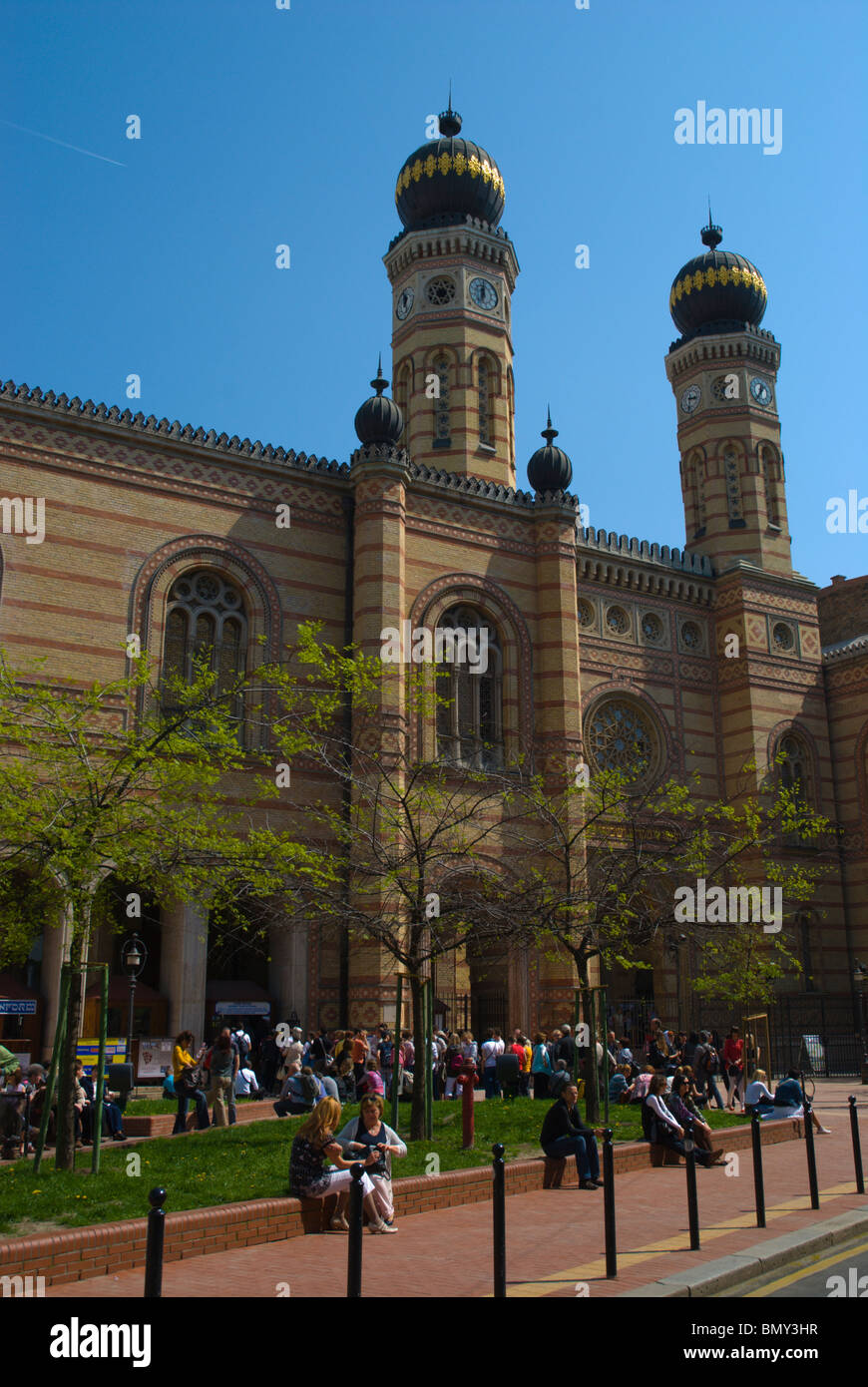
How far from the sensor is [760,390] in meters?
35.9

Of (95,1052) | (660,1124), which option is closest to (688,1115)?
(660,1124)

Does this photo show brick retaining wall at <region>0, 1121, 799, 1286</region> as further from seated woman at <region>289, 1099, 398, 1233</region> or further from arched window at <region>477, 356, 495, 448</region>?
arched window at <region>477, 356, 495, 448</region>

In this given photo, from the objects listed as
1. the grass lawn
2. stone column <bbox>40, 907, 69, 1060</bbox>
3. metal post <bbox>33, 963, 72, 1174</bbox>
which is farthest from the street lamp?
metal post <bbox>33, 963, 72, 1174</bbox>

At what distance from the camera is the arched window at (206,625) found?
2395 cm

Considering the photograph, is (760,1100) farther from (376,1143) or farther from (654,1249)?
(376,1143)

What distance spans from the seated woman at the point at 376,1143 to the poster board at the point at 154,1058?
1160cm

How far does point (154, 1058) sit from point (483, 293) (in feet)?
71.8

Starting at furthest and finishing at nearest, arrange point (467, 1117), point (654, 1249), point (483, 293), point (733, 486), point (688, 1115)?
point (733, 486) < point (483, 293) < point (688, 1115) < point (467, 1117) < point (654, 1249)

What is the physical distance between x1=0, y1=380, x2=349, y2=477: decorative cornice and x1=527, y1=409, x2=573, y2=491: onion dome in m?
5.19

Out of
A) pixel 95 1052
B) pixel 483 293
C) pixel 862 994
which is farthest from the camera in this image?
pixel 483 293

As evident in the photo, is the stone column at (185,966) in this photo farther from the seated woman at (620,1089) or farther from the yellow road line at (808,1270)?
the yellow road line at (808,1270)

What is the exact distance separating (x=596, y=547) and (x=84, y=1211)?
2379 cm

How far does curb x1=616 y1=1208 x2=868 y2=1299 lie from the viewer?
7496 mm
